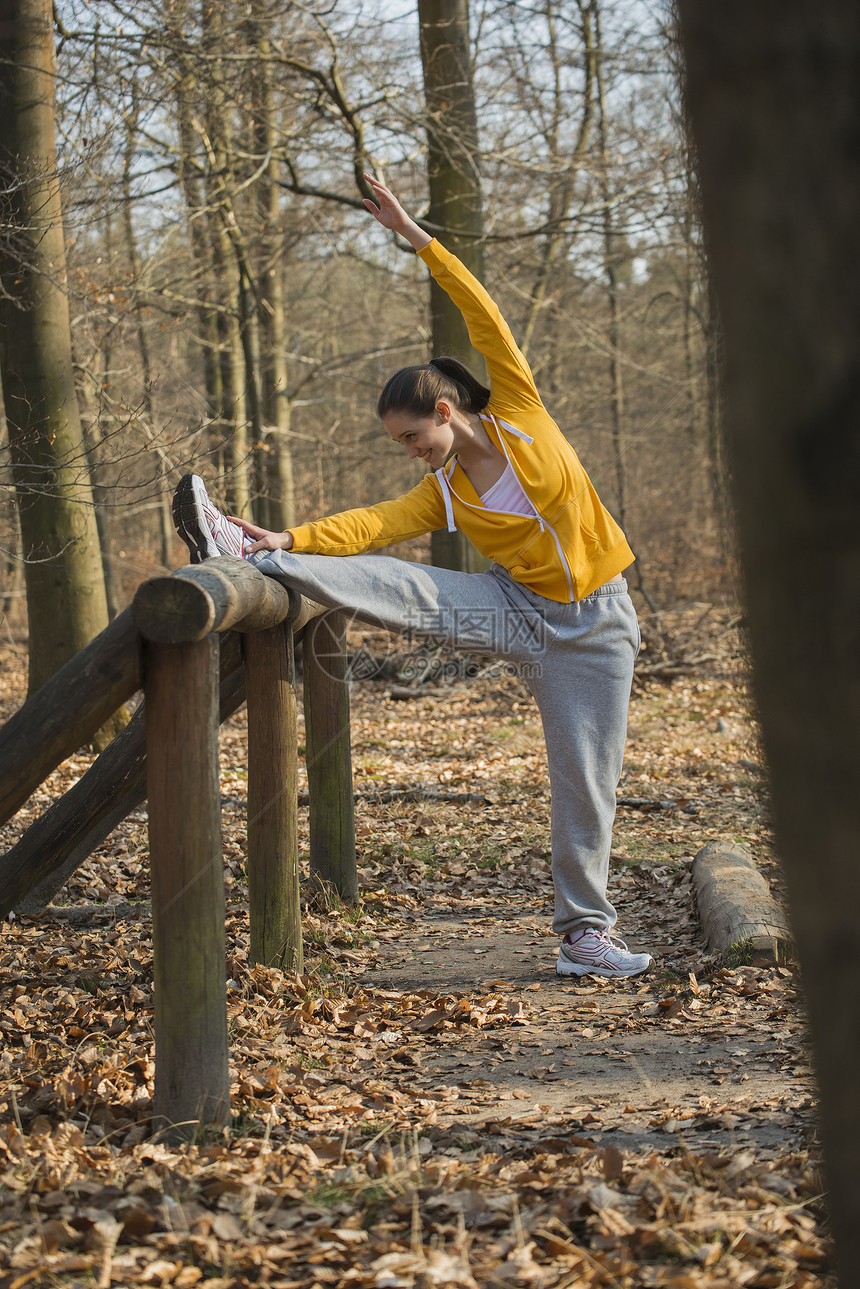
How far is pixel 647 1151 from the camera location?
2.44m

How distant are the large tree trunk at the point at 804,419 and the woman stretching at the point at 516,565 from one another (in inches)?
87.2

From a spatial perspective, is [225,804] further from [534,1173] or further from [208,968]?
[534,1173]

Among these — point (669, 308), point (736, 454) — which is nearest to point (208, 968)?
point (736, 454)

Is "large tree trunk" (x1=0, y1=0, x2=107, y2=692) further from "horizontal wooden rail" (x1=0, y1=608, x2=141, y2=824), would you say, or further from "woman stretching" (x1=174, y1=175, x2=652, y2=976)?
"horizontal wooden rail" (x1=0, y1=608, x2=141, y2=824)

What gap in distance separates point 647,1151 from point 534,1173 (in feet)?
1.06

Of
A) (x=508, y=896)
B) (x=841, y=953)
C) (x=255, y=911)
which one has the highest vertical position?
(x=841, y=953)

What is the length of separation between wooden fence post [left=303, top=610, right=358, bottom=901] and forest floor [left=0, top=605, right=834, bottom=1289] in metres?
0.22

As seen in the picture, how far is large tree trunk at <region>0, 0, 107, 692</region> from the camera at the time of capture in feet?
20.8

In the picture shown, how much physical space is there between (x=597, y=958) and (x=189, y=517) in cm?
222

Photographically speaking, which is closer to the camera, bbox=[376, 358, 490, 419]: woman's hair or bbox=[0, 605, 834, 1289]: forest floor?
bbox=[0, 605, 834, 1289]: forest floor

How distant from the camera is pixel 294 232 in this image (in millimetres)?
10617

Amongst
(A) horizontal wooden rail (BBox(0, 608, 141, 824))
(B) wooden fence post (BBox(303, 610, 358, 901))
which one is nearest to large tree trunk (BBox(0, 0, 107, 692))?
(B) wooden fence post (BBox(303, 610, 358, 901))

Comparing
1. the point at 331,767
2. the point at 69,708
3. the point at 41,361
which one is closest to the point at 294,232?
the point at 41,361

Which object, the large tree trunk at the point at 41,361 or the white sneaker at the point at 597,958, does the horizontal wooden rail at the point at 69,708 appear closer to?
the white sneaker at the point at 597,958
